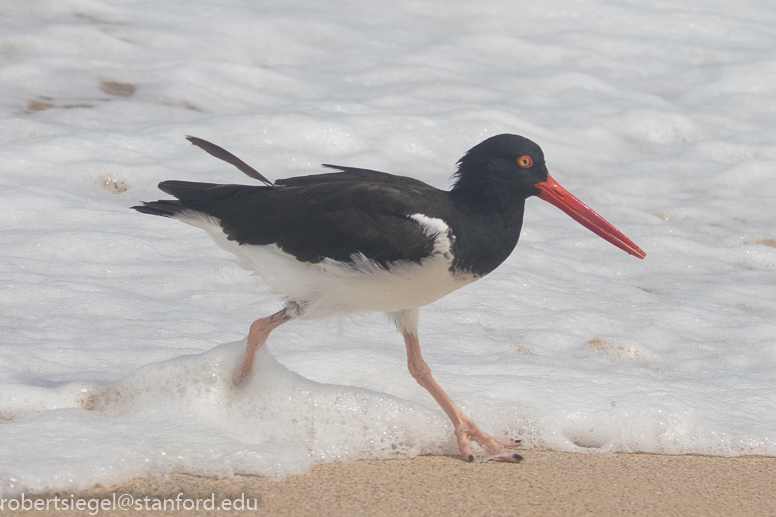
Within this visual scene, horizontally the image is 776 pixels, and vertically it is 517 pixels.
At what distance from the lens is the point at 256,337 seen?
3.83 m

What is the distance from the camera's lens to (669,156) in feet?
26.9

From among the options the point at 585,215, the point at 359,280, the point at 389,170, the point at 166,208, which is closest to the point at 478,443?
the point at 359,280

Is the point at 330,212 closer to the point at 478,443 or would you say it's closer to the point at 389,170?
the point at 478,443

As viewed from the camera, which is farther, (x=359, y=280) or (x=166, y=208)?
(x=166, y=208)

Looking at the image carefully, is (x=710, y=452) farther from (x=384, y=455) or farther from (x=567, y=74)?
(x=567, y=74)

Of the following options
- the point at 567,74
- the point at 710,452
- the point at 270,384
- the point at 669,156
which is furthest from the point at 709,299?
the point at 567,74

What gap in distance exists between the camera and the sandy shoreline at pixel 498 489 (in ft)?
10.3

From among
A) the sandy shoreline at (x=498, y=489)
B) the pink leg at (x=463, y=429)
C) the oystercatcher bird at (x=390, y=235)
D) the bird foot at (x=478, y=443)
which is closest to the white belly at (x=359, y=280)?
the oystercatcher bird at (x=390, y=235)

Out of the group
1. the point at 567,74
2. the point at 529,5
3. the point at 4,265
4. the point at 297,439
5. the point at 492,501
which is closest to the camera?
the point at 492,501

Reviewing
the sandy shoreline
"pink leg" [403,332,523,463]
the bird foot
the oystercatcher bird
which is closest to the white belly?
the oystercatcher bird

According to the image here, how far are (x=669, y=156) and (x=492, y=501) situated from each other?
5895 millimetres

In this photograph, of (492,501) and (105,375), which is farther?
(105,375)

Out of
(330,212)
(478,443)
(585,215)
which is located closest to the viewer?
(330,212)

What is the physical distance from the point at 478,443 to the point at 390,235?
109 cm
